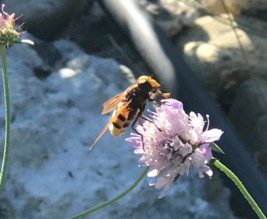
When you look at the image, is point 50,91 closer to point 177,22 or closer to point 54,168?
point 54,168

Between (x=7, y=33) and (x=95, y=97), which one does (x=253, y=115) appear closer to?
(x=95, y=97)

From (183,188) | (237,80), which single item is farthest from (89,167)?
(237,80)

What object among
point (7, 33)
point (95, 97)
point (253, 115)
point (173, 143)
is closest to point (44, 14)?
point (95, 97)

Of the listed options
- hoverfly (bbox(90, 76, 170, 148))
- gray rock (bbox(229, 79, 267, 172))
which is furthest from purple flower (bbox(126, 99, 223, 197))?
gray rock (bbox(229, 79, 267, 172))

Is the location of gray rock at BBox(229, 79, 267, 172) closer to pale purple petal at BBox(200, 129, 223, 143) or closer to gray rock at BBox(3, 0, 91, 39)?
gray rock at BBox(3, 0, 91, 39)

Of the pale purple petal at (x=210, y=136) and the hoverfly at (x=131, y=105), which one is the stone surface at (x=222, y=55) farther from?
the pale purple petal at (x=210, y=136)

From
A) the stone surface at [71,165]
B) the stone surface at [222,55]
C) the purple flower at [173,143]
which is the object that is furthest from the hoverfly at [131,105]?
the stone surface at [222,55]
